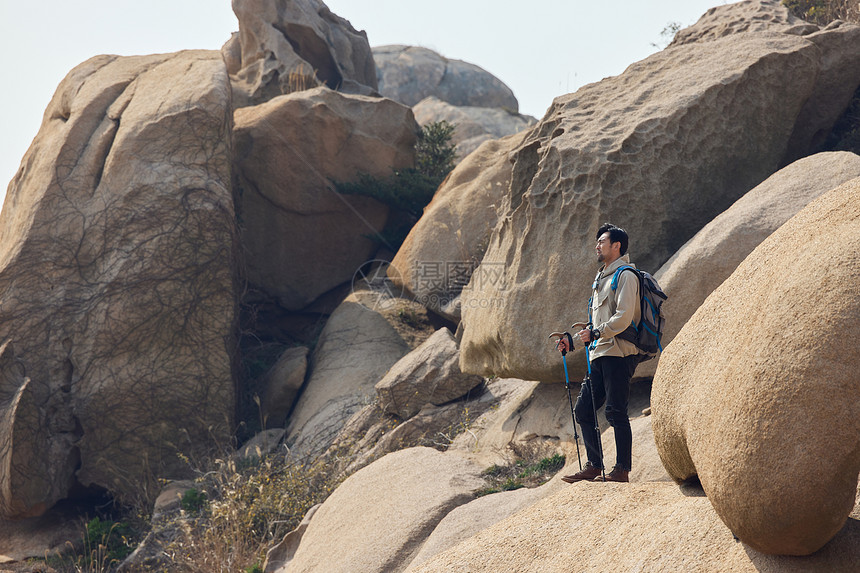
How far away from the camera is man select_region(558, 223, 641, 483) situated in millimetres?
4578

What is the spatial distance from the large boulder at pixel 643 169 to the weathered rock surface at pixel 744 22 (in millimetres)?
335

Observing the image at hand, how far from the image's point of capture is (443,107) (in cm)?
2236

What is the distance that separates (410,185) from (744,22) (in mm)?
6443

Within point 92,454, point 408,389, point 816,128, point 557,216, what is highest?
point 816,128

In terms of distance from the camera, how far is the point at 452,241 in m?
11.1

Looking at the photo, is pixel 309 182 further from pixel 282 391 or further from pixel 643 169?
pixel 643 169

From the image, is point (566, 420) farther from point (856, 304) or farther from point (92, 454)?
point (92, 454)

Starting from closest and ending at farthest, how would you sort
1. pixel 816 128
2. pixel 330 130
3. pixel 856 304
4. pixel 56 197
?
pixel 856 304
pixel 816 128
pixel 56 197
pixel 330 130

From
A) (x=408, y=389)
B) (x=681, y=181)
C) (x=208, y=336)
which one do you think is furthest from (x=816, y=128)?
(x=208, y=336)

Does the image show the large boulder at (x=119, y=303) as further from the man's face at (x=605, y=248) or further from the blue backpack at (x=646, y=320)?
the blue backpack at (x=646, y=320)

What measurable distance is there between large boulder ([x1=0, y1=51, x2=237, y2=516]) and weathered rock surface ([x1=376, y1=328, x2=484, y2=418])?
109 inches

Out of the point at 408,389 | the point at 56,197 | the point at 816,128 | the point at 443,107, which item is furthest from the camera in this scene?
the point at 443,107

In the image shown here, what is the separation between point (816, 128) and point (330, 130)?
8.04 metres

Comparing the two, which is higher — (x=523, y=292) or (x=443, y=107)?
(x=443, y=107)
